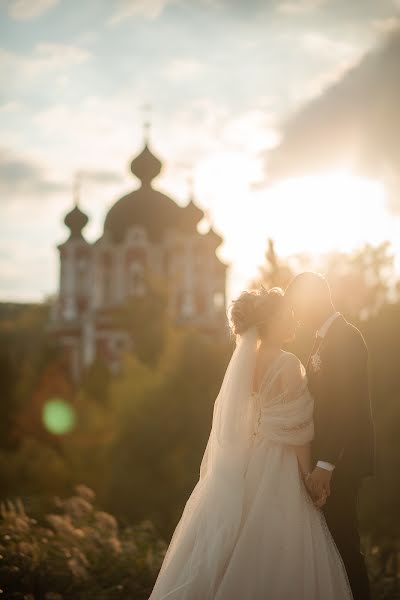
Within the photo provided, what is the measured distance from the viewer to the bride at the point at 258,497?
14.4 feet

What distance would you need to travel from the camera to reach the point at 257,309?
16.0 ft

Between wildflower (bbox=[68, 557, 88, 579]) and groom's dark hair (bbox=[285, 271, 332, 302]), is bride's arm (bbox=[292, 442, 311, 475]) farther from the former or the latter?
wildflower (bbox=[68, 557, 88, 579])

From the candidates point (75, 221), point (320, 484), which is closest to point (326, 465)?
point (320, 484)

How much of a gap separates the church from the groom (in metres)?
37.1

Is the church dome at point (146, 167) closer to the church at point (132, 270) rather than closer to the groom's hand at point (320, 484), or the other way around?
the church at point (132, 270)

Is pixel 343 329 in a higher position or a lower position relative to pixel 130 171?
lower

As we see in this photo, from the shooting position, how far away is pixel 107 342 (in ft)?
142

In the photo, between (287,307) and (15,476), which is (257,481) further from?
(15,476)

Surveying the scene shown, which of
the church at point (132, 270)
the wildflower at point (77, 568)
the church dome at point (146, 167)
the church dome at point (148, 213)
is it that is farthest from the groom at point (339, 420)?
the church dome at point (146, 167)

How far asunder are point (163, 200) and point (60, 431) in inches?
635

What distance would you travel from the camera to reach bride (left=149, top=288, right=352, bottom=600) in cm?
440

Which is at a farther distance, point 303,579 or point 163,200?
point 163,200

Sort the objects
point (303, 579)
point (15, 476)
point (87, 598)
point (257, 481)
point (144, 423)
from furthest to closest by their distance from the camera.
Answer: point (15, 476) → point (144, 423) → point (87, 598) → point (257, 481) → point (303, 579)

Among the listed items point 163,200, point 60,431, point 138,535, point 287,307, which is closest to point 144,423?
point 60,431
